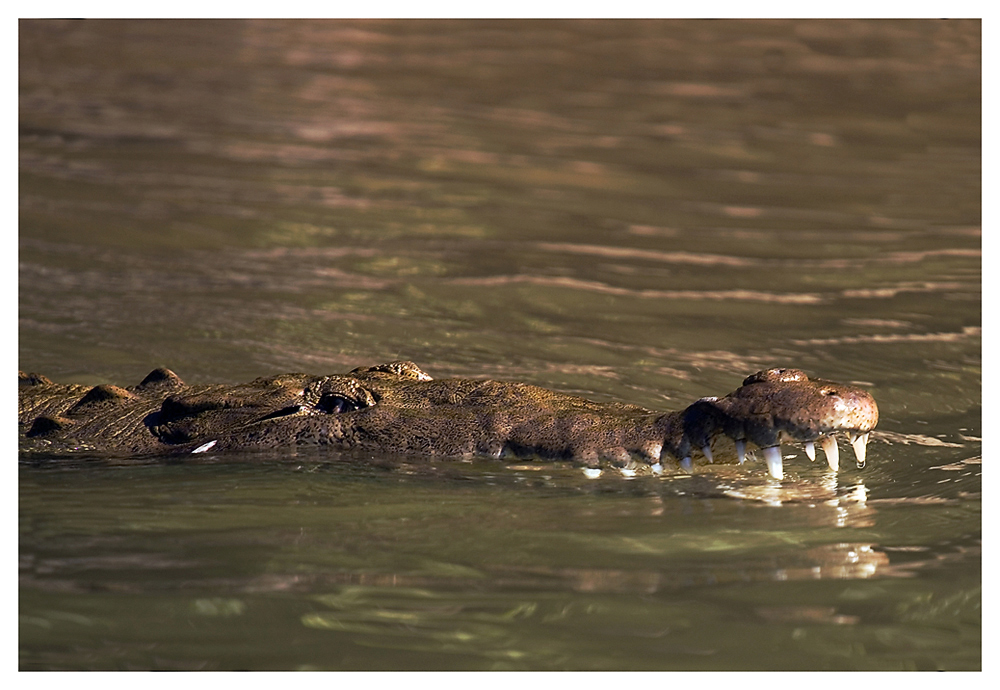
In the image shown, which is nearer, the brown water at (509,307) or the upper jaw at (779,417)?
the brown water at (509,307)

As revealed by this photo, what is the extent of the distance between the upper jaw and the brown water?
30 centimetres

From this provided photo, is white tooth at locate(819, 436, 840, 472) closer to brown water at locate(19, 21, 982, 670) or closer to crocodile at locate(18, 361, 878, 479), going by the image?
crocodile at locate(18, 361, 878, 479)

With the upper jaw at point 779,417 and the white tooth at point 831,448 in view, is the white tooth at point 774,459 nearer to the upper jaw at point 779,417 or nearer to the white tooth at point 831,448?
the upper jaw at point 779,417

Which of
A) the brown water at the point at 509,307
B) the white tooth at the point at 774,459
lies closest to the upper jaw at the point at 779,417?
the white tooth at the point at 774,459

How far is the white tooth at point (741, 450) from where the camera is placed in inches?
186

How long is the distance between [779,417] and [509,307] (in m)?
4.02

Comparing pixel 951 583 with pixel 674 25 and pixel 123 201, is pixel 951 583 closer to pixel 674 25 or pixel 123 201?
pixel 123 201

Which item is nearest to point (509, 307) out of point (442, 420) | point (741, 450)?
point (442, 420)

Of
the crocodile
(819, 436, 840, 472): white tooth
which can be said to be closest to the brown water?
the crocodile

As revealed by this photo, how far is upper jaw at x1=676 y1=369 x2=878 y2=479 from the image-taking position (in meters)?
4.55

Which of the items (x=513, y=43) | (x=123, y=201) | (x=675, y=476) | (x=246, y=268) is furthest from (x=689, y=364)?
(x=513, y=43)

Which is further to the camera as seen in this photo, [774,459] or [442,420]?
[442,420]

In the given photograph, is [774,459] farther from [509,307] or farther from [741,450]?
[509,307]

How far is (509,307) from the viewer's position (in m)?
8.45
